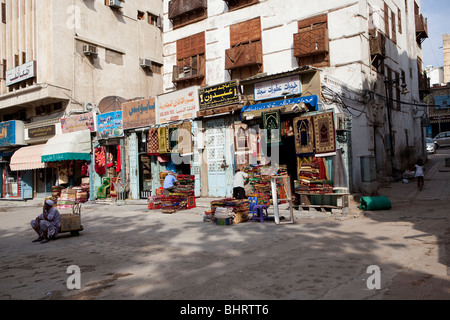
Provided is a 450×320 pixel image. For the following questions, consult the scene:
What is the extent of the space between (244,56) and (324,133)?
23.4 ft

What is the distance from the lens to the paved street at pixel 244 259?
4.18 meters

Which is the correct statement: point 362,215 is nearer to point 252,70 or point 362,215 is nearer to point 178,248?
point 178,248

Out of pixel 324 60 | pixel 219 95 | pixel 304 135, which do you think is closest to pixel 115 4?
pixel 219 95

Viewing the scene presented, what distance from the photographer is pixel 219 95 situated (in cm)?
1449

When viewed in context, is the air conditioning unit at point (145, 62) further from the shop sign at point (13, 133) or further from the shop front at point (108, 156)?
the shop sign at point (13, 133)

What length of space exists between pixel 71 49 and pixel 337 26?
15.0m

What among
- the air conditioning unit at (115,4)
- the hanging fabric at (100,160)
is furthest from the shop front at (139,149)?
the air conditioning unit at (115,4)

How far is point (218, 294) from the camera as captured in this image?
13.3 feet

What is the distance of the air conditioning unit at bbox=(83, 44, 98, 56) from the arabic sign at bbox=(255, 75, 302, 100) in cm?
1183

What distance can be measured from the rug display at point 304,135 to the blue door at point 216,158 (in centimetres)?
359

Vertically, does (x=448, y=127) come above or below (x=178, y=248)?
above

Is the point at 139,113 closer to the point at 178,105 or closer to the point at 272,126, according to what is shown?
the point at 178,105

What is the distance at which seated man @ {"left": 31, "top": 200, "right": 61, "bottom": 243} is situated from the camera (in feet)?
27.1
